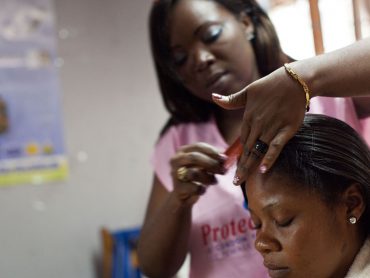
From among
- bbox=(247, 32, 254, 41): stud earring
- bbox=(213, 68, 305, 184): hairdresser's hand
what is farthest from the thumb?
bbox=(247, 32, 254, 41): stud earring

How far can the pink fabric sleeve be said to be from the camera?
1.08 meters

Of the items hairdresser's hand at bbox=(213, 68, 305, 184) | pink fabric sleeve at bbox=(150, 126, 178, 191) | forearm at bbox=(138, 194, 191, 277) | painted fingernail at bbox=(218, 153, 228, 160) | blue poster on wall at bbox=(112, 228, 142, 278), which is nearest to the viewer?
hairdresser's hand at bbox=(213, 68, 305, 184)

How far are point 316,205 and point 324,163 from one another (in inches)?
2.5

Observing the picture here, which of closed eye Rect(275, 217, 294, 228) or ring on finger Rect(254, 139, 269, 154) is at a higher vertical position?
ring on finger Rect(254, 139, 269, 154)

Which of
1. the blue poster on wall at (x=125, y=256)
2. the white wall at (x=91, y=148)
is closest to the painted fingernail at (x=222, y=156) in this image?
the blue poster on wall at (x=125, y=256)

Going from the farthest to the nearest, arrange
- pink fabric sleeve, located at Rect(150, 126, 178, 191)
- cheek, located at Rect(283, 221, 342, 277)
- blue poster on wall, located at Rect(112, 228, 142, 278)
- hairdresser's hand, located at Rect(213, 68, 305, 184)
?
1. blue poster on wall, located at Rect(112, 228, 142, 278)
2. pink fabric sleeve, located at Rect(150, 126, 178, 191)
3. cheek, located at Rect(283, 221, 342, 277)
4. hairdresser's hand, located at Rect(213, 68, 305, 184)

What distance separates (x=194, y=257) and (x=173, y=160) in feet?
0.78

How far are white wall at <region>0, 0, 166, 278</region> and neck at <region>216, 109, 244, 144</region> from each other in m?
1.29

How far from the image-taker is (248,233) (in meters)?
0.91

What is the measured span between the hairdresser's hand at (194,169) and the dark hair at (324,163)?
0.60 feet

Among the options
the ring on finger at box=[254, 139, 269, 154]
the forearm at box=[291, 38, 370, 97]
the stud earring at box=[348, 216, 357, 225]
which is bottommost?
the stud earring at box=[348, 216, 357, 225]

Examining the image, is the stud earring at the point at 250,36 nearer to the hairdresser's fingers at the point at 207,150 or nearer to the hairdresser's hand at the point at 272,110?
the hairdresser's fingers at the point at 207,150

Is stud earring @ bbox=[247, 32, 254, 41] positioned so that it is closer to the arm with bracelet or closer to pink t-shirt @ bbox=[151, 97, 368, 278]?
pink t-shirt @ bbox=[151, 97, 368, 278]

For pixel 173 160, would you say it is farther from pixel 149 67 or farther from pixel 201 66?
pixel 149 67
